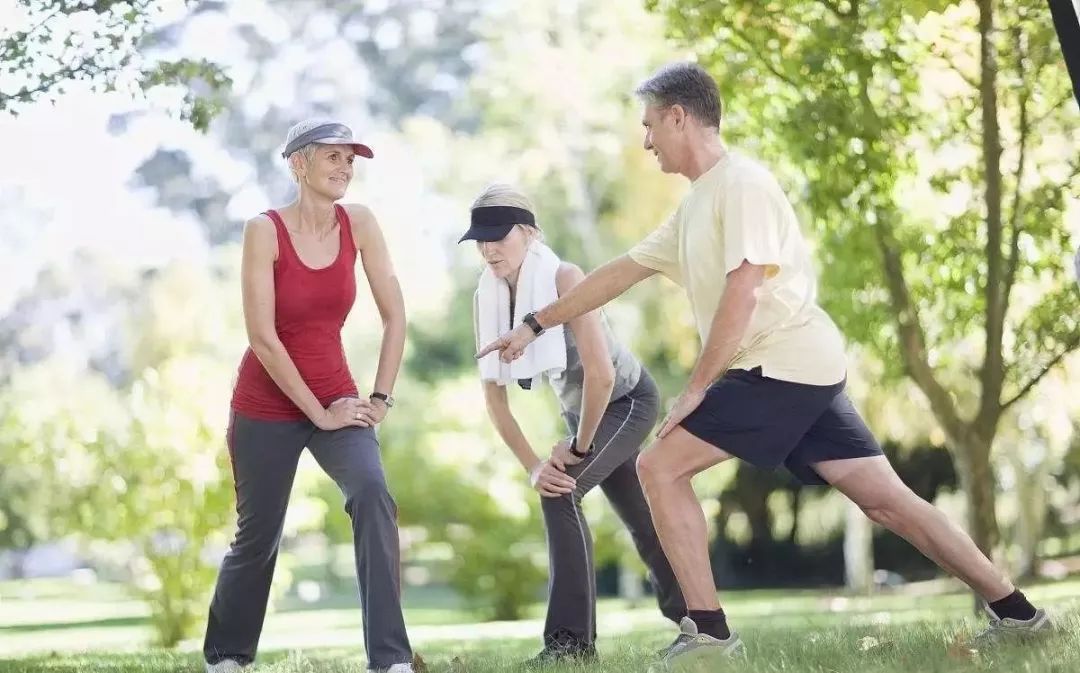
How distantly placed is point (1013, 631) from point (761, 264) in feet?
4.61

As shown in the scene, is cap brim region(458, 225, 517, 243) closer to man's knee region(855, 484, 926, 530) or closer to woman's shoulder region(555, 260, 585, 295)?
woman's shoulder region(555, 260, 585, 295)

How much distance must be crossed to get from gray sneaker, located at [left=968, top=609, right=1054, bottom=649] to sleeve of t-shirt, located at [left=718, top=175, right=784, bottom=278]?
4.39 ft

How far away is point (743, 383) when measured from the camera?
14.6ft

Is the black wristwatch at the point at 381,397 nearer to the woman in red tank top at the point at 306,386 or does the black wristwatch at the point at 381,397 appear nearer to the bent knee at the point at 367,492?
the woman in red tank top at the point at 306,386

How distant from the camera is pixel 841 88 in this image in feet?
25.6

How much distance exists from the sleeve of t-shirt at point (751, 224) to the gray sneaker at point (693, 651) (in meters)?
1.09

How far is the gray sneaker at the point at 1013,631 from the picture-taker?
15.0 ft

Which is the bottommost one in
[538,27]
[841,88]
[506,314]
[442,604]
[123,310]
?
[442,604]

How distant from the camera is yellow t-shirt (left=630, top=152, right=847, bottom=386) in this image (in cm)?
434

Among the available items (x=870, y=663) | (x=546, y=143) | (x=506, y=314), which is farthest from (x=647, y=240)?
(x=546, y=143)

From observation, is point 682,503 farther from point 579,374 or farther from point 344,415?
point 344,415

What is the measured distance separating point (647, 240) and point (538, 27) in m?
19.1

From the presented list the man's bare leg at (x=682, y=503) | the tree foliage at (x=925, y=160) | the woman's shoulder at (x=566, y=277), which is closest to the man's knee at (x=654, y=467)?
the man's bare leg at (x=682, y=503)

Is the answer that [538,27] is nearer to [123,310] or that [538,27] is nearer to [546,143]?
[546,143]
